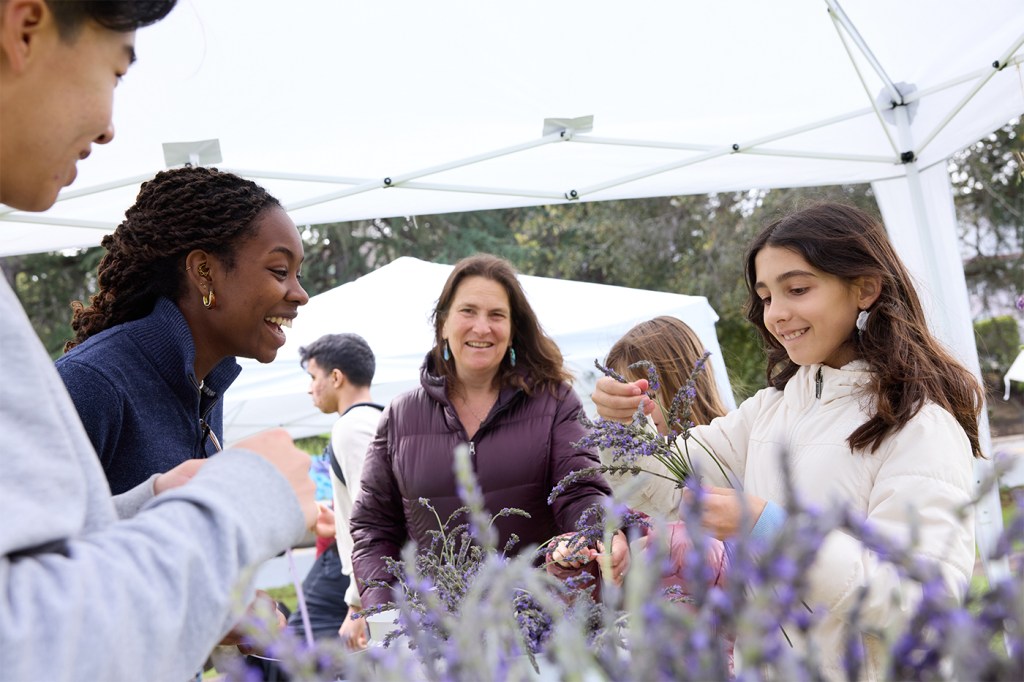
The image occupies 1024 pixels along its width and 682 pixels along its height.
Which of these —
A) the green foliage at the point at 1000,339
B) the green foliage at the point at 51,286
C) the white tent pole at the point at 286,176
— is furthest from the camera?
the green foliage at the point at 51,286

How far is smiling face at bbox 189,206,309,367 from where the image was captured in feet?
6.84

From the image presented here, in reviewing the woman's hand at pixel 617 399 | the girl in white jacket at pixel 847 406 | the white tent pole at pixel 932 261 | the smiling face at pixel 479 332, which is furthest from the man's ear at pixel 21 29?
the white tent pole at pixel 932 261

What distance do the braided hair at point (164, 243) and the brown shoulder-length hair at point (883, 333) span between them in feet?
4.35

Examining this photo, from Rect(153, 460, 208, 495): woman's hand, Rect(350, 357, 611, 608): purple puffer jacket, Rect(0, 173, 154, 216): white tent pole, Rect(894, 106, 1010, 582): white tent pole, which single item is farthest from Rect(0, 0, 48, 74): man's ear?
Rect(894, 106, 1010, 582): white tent pole

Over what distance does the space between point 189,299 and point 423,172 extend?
2802 millimetres

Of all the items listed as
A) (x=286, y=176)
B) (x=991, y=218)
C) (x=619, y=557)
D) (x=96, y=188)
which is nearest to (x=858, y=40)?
(x=286, y=176)

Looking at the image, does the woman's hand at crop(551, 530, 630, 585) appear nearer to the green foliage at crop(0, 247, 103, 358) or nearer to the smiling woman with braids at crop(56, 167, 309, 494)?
the smiling woman with braids at crop(56, 167, 309, 494)

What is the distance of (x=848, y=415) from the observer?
2.10 metres

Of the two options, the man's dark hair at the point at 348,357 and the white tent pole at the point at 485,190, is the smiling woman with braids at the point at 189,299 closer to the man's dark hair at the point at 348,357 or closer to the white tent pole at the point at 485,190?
the white tent pole at the point at 485,190

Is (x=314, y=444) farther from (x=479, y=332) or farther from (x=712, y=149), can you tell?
(x=479, y=332)

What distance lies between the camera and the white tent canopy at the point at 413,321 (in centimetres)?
673

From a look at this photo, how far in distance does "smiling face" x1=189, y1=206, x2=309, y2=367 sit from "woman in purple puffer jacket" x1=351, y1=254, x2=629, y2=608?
3.97ft

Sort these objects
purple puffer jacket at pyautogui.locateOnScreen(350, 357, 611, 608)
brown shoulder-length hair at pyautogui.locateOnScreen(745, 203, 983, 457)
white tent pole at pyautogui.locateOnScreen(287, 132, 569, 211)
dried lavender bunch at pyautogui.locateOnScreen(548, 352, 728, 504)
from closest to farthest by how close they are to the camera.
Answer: dried lavender bunch at pyautogui.locateOnScreen(548, 352, 728, 504), brown shoulder-length hair at pyautogui.locateOnScreen(745, 203, 983, 457), purple puffer jacket at pyautogui.locateOnScreen(350, 357, 611, 608), white tent pole at pyautogui.locateOnScreen(287, 132, 569, 211)

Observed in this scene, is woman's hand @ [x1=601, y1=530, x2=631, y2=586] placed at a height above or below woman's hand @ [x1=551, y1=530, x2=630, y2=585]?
below
